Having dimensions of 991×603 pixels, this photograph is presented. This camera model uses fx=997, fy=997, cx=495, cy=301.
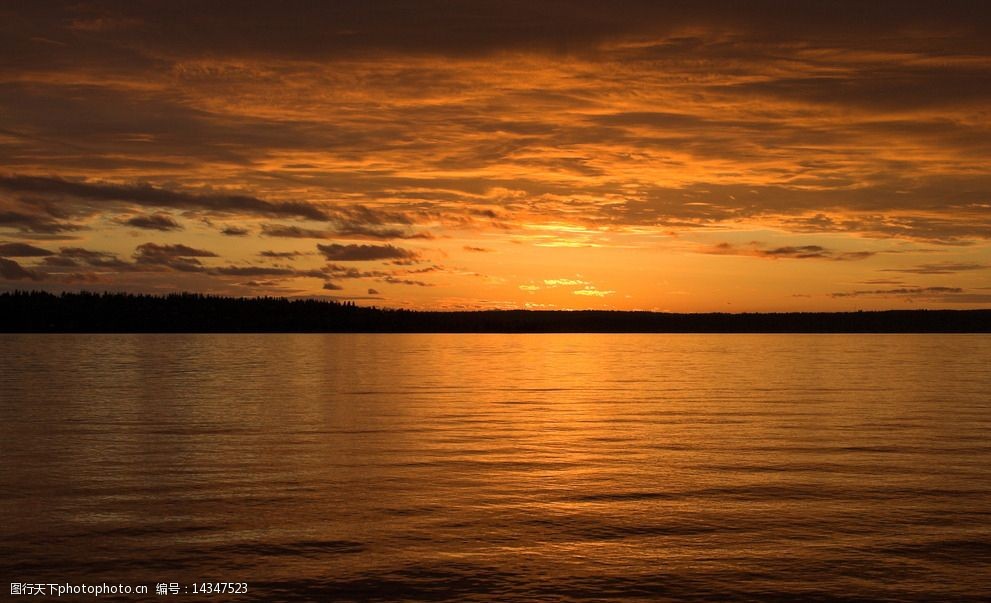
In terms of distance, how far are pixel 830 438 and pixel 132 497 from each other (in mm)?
24433

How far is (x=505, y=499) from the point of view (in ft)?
79.6

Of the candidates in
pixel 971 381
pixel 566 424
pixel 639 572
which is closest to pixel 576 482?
pixel 639 572

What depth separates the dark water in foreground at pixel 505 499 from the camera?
17484 mm

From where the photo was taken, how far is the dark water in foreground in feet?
57.4

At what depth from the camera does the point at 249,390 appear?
204 ft

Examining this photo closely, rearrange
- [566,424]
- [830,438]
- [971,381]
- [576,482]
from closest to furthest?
[576,482], [830,438], [566,424], [971,381]

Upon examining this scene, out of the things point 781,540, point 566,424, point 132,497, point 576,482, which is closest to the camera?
point 781,540

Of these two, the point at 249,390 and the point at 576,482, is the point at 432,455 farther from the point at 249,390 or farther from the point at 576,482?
the point at 249,390

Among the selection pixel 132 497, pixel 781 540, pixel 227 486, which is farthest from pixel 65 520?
pixel 781 540

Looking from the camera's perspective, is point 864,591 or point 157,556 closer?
point 864,591

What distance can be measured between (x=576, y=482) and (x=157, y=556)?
11.8 m

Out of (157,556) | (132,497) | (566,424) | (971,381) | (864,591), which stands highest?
(971,381)

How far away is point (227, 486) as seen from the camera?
26.1m

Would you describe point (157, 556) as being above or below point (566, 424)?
below
